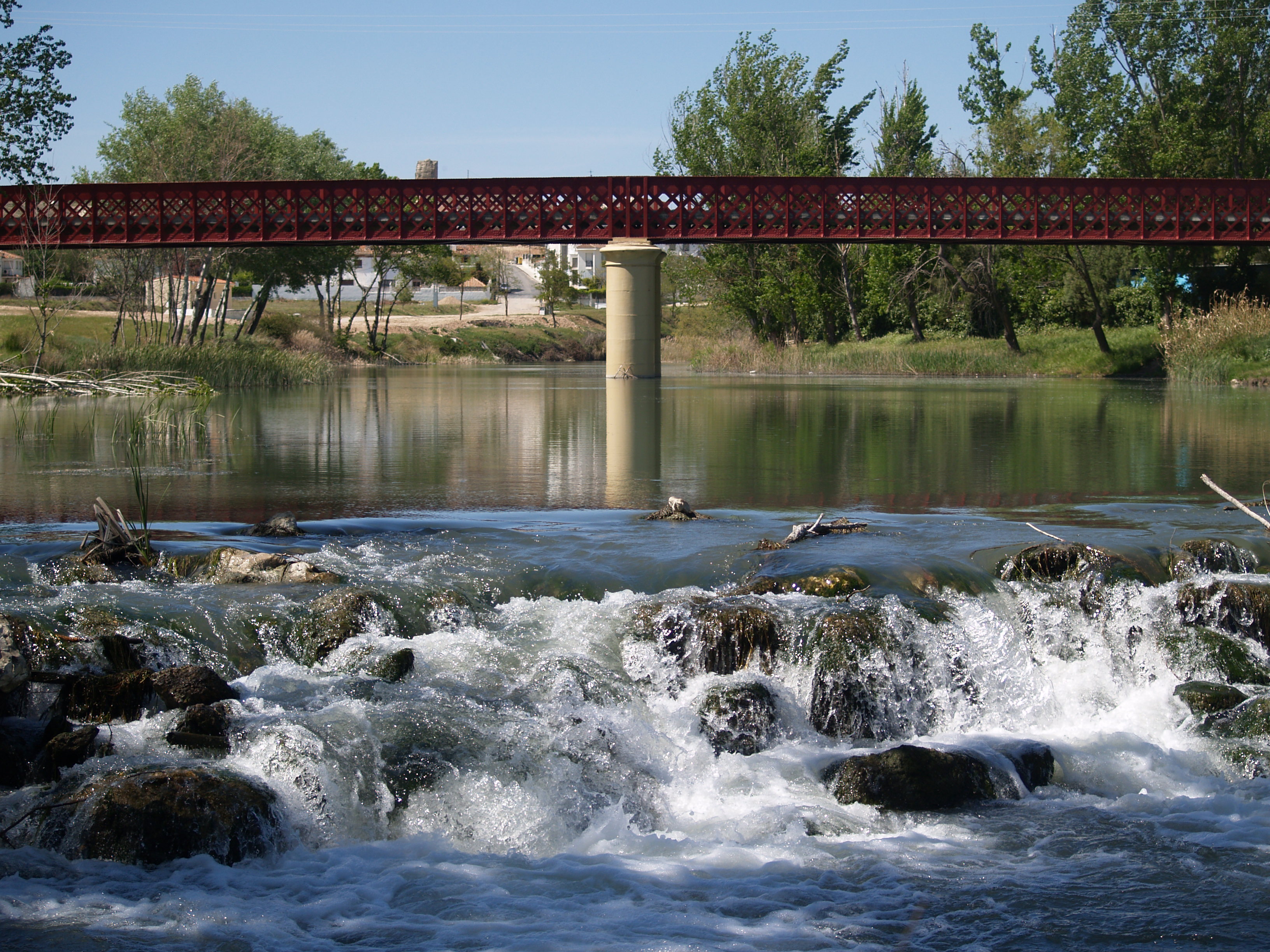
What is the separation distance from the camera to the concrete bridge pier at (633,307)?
1592 inches

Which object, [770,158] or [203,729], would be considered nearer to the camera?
[203,729]

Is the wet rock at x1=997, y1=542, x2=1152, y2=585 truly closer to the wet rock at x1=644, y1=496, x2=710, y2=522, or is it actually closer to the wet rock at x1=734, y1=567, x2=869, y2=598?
the wet rock at x1=734, y1=567, x2=869, y2=598

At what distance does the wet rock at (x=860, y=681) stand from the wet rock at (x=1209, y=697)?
1.90 metres

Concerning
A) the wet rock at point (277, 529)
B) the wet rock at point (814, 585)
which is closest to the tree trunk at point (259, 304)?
the wet rock at point (277, 529)

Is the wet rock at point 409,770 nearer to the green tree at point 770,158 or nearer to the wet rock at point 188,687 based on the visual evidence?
the wet rock at point 188,687

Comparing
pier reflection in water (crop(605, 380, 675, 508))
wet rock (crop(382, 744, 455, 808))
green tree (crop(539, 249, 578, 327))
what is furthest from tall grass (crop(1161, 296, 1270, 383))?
green tree (crop(539, 249, 578, 327))

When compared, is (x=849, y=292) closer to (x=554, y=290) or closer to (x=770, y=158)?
(x=770, y=158)

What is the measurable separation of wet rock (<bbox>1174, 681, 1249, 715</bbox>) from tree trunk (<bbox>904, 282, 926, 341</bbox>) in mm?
48423

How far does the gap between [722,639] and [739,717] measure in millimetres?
774

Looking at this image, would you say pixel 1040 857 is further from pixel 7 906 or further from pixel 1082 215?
pixel 1082 215

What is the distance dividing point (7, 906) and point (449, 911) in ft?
6.54

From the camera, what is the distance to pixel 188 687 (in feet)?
24.7

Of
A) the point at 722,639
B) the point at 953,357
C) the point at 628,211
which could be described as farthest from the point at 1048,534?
the point at 953,357

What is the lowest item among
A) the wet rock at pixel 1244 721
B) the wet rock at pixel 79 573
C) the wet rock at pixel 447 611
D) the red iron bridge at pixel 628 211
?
the wet rock at pixel 1244 721
